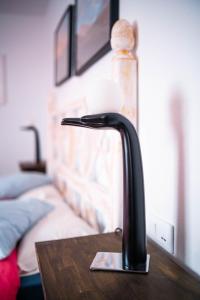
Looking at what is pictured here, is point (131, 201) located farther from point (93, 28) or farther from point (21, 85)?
point (21, 85)

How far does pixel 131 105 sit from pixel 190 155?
33cm

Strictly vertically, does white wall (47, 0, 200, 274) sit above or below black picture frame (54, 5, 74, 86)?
below

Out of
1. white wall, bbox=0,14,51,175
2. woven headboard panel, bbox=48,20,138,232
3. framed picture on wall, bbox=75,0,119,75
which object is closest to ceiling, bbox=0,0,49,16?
white wall, bbox=0,14,51,175

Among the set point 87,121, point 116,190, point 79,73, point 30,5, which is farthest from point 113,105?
point 30,5

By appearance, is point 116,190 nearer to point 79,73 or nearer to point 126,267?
point 126,267

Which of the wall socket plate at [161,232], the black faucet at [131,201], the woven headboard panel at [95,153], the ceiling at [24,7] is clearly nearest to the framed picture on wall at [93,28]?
the woven headboard panel at [95,153]

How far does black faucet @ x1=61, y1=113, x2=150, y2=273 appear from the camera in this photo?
2.01ft

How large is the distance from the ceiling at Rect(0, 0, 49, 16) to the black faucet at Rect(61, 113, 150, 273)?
8.77 ft

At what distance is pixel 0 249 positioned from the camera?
880 millimetres

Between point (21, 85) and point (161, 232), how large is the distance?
2.83 m

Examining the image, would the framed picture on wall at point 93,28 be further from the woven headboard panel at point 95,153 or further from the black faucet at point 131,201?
the black faucet at point 131,201

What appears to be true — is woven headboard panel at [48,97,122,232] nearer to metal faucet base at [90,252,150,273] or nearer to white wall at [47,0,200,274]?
white wall at [47,0,200,274]

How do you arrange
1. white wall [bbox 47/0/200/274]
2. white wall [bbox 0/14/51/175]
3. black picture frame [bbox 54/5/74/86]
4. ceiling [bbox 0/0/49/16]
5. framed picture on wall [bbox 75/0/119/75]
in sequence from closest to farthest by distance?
white wall [bbox 47/0/200/274], framed picture on wall [bbox 75/0/119/75], black picture frame [bbox 54/5/74/86], ceiling [bbox 0/0/49/16], white wall [bbox 0/14/51/175]

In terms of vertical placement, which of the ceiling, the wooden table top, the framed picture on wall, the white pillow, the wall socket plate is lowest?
the white pillow
